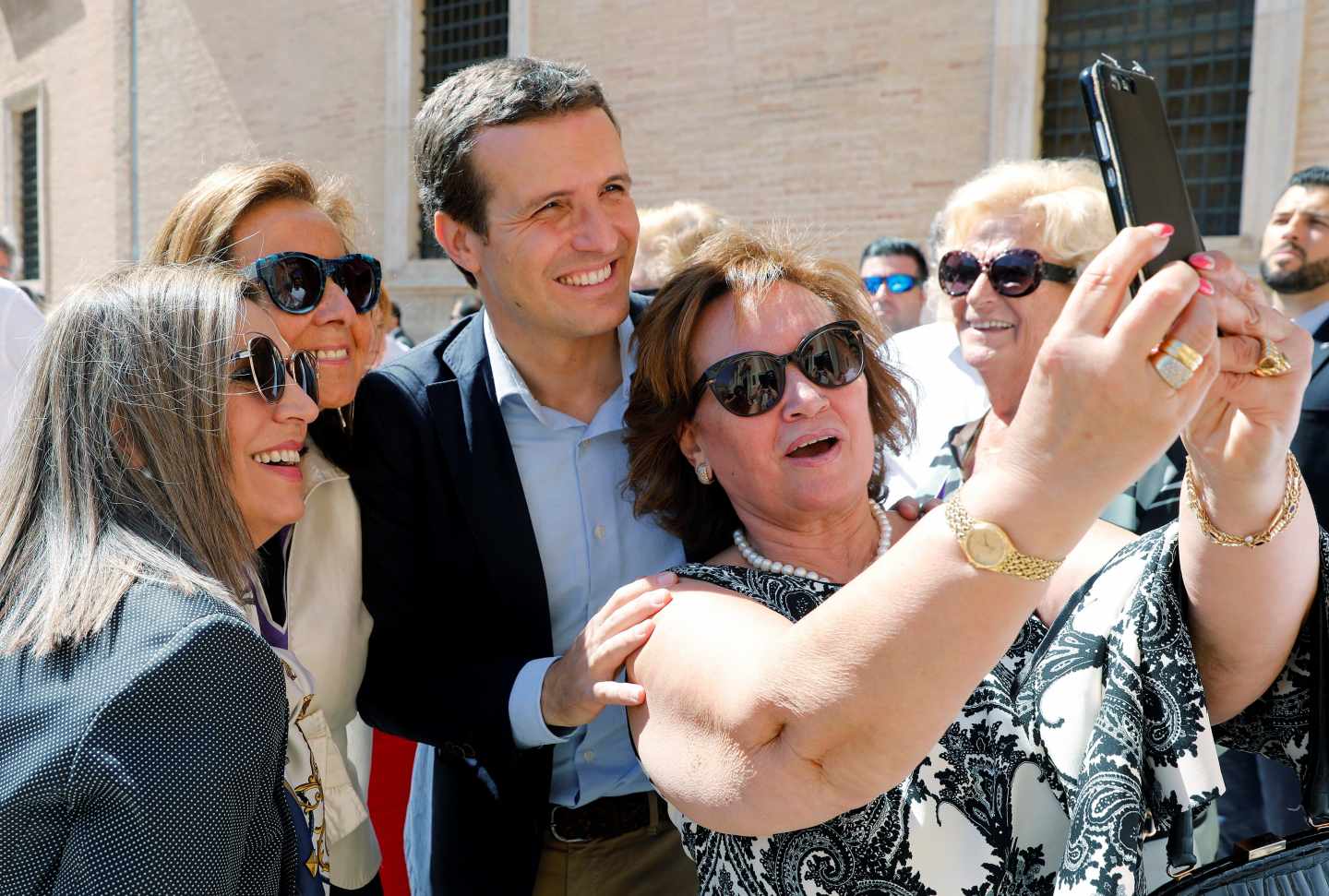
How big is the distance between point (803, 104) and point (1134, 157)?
1043cm

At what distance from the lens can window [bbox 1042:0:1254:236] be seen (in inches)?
370

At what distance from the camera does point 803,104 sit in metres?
11.1

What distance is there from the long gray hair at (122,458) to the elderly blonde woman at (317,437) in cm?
34

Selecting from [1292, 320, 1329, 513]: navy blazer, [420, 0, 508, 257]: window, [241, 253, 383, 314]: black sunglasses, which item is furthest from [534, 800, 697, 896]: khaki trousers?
[420, 0, 508, 257]: window

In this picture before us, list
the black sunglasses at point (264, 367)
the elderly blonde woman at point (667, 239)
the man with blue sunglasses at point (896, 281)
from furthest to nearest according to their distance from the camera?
the man with blue sunglasses at point (896, 281) → the elderly blonde woman at point (667, 239) → the black sunglasses at point (264, 367)

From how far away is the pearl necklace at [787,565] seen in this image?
1826 mm

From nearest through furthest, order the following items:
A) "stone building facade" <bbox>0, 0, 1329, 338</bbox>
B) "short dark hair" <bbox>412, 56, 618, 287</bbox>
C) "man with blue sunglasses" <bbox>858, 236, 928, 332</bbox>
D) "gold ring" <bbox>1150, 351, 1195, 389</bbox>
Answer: "gold ring" <bbox>1150, 351, 1195, 389</bbox>
"short dark hair" <bbox>412, 56, 618, 287</bbox>
"man with blue sunglasses" <bbox>858, 236, 928, 332</bbox>
"stone building facade" <bbox>0, 0, 1329, 338</bbox>

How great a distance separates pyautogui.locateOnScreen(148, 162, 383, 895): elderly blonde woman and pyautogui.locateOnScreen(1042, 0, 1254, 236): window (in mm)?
8345

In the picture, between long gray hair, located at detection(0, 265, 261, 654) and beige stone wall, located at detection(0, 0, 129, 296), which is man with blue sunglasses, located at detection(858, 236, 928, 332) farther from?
beige stone wall, located at detection(0, 0, 129, 296)

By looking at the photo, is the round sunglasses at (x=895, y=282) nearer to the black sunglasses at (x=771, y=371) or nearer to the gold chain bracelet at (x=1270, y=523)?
the black sunglasses at (x=771, y=371)

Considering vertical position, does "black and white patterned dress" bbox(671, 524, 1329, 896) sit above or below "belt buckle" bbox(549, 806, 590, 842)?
above

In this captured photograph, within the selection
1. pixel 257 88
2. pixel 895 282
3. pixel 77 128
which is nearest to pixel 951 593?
pixel 895 282

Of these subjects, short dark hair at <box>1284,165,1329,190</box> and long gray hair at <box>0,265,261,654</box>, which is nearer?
long gray hair at <box>0,265,261,654</box>

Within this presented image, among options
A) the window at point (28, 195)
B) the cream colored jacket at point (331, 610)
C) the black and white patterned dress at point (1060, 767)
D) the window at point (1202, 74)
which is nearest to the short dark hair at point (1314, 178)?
the window at point (1202, 74)
